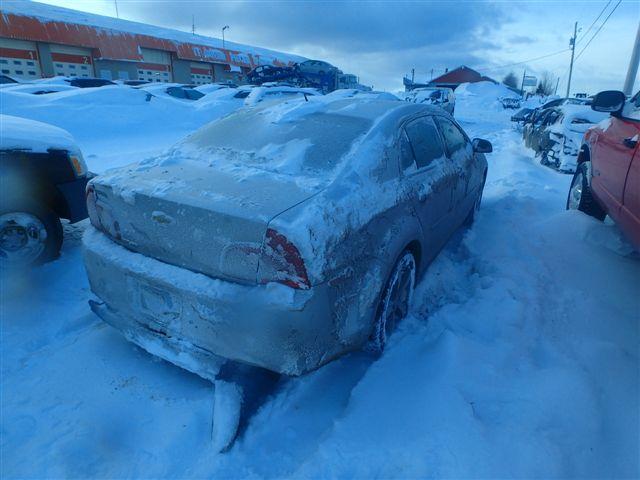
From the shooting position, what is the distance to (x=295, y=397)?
2309mm

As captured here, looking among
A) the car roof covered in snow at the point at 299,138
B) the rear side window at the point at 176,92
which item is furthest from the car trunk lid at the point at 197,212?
the rear side window at the point at 176,92

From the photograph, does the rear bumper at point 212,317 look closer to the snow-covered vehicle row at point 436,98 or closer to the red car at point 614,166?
the red car at point 614,166

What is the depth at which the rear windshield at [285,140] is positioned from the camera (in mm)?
2414

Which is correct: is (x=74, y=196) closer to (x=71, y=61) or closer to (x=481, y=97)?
(x=71, y=61)

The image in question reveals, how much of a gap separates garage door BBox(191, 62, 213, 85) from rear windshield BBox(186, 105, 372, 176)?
37.6m

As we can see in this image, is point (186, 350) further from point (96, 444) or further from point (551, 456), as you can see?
point (551, 456)

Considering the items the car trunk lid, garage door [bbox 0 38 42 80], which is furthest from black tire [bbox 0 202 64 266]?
garage door [bbox 0 38 42 80]

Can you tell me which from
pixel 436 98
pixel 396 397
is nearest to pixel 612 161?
pixel 396 397

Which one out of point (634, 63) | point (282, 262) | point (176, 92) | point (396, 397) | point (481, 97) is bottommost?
point (396, 397)

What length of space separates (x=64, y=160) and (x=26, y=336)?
165 centimetres

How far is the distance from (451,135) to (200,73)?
38.1 metres

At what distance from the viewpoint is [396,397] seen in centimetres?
223

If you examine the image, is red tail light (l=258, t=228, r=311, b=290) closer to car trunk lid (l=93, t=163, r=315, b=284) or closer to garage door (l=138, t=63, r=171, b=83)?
car trunk lid (l=93, t=163, r=315, b=284)

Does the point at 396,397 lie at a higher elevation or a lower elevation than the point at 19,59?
lower
